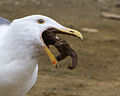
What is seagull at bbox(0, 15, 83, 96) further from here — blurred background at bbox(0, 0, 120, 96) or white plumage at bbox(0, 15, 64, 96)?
blurred background at bbox(0, 0, 120, 96)

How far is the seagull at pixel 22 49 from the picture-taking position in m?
2.81

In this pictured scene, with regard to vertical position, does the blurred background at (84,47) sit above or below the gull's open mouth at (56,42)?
below

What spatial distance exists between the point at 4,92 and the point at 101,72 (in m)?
3.14

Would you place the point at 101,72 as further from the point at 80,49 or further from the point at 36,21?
the point at 36,21

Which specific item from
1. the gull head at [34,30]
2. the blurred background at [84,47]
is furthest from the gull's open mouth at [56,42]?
the blurred background at [84,47]

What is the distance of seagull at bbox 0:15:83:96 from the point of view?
2.81 m

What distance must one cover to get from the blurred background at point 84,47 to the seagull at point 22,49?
1890 millimetres

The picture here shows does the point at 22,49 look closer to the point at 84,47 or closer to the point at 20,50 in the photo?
the point at 20,50

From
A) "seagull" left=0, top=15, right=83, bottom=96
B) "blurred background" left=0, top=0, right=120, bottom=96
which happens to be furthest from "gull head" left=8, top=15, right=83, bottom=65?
"blurred background" left=0, top=0, right=120, bottom=96

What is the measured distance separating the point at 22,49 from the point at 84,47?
4.53 m

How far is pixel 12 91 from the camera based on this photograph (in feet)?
9.70

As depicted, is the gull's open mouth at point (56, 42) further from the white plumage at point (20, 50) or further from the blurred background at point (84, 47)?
the blurred background at point (84, 47)

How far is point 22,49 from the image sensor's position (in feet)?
9.30

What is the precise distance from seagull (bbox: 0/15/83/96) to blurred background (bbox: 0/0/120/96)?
1890 mm
